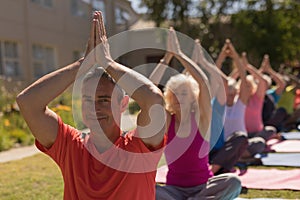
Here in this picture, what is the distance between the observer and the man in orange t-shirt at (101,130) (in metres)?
1.71

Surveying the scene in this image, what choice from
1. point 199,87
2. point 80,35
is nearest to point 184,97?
point 199,87

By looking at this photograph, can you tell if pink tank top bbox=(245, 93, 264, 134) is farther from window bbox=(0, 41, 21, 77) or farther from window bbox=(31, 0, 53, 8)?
window bbox=(31, 0, 53, 8)

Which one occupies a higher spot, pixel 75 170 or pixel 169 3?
pixel 169 3

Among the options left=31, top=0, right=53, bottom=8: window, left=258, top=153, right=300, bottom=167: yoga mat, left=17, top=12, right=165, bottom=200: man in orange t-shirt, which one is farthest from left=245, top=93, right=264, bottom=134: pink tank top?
left=31, top=0, right=53, bottom=8: window

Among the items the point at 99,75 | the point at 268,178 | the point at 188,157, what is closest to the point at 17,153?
the point at 268,178

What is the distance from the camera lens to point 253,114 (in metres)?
6.27

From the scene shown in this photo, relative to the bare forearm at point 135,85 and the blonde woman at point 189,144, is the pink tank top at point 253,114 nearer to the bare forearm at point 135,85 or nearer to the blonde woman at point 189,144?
the blonde woman at point 189,144

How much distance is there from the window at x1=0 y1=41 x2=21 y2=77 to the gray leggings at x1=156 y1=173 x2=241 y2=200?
924 cm

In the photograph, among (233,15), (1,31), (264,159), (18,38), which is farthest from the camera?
(233,15)

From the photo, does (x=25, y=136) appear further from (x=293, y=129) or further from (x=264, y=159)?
(x=293, y=129)

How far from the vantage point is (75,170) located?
1911mm

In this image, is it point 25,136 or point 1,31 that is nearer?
point 25,136

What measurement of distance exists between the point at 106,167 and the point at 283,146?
16.8ft

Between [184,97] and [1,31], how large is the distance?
9112 mm
